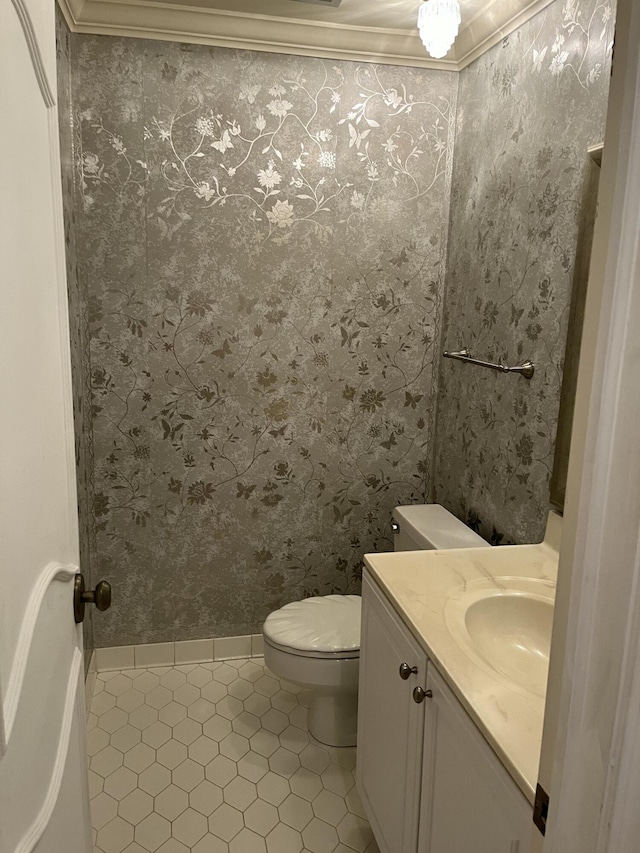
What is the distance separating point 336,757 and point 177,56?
240cm

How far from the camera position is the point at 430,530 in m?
2.24

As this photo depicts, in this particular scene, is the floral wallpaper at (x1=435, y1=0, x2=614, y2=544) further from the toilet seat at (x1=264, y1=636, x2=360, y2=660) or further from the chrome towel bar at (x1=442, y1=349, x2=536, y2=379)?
the toilet seat at (x1=264, y1=636, x2=360, y2=660)

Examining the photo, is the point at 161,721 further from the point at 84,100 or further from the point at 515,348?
the point at 84,100

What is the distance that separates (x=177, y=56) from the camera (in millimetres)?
2262

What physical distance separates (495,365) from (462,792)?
1.28m

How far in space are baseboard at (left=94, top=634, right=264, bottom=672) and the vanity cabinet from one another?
1.02 meters

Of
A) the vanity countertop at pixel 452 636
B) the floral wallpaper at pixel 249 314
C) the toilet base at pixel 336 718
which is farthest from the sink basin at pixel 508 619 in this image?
the floral wallpaper at pixel 249 314

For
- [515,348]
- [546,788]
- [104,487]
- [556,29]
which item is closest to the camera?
[546,788]

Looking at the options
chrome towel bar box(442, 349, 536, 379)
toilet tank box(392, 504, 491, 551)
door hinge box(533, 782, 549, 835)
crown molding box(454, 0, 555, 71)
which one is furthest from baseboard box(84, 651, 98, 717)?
crown molding box(454, 0, 555, 71)

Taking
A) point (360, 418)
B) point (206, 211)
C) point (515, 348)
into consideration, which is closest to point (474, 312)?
point (515, 348)

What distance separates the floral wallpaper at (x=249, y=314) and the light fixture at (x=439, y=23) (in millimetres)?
627

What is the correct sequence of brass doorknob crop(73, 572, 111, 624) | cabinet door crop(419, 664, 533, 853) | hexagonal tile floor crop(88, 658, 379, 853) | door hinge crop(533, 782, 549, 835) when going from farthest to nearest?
hexagonal tile floor crop(88, 658, 379, 853) → brass doorknob crop(73, 572, 111, 624) → cabinet door crop(419, 664, 533, 853) → door hinge crop(533, 782, 549, 835)

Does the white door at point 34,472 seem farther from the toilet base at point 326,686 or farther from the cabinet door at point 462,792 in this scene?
the toilet base at point 326,686

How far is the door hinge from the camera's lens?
65 cm
